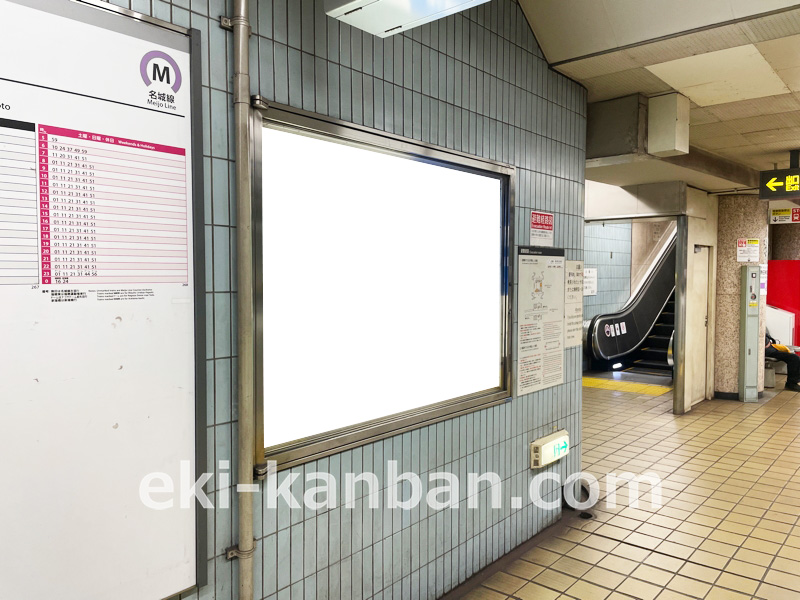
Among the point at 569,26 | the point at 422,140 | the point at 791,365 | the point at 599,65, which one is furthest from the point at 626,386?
the point at 422,140

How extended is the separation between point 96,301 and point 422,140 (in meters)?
1.56

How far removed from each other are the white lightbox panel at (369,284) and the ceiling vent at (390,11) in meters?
0.44

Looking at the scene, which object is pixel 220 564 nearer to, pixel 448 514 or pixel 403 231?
pixel 448 514

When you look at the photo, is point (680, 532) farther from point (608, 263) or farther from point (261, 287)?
point (608, 263)

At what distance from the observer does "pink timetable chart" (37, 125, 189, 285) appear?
59.2 inches

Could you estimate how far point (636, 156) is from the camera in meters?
4.16

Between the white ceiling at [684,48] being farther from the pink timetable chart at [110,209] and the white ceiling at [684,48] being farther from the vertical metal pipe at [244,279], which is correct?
the pink timetable chart at [110,209]

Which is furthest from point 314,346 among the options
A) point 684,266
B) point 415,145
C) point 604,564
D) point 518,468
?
point 684,266

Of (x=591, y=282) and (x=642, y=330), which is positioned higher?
(x=591, y=282)

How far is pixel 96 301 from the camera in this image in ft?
5.18

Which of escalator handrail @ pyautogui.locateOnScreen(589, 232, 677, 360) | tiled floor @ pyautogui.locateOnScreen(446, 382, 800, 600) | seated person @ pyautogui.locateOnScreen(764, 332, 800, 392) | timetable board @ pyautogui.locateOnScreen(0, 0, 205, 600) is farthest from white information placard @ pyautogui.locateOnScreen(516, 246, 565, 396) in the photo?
seated person @ pyautogui.locateOnScreen(764, 332, 800, 392)

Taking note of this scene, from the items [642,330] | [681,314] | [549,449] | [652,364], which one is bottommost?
[652,364]

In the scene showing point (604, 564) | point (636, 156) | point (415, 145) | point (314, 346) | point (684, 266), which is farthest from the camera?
point (684, 266)

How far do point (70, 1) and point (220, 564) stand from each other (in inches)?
66.8
